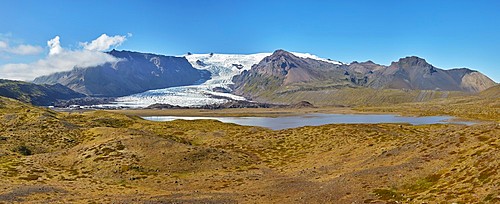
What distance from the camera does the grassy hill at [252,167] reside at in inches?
1500

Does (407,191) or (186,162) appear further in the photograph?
(186,162)

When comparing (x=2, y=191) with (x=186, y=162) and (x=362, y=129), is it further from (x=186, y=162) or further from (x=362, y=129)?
(x=362, y=129)

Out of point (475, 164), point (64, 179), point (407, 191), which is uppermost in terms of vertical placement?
point (475, 164)

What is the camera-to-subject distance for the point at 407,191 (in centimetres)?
3662

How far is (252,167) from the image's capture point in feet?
226

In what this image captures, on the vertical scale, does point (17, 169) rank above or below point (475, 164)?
below

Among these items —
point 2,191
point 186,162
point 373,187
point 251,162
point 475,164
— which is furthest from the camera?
point 251,162

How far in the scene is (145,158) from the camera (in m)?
70.1

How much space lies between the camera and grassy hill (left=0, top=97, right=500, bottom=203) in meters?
38.1

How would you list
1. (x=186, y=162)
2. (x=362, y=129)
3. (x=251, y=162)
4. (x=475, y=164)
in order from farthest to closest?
(x=362, y=129) → (x=251, y=162) → (x=186, y=162) → (x=475, y=164)

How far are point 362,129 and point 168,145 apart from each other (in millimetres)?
51412

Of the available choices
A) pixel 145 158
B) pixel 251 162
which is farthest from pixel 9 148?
pixel 251 162

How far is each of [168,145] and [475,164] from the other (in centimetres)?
5538

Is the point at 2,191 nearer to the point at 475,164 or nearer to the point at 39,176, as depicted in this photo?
the point at 39,176
